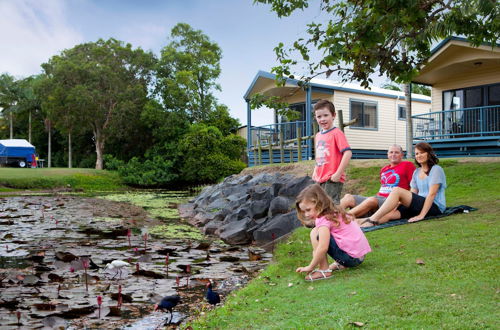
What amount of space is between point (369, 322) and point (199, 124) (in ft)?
113

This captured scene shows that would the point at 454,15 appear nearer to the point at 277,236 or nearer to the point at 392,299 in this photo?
the point at 277,236

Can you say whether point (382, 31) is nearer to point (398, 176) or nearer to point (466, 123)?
point (398, 176)

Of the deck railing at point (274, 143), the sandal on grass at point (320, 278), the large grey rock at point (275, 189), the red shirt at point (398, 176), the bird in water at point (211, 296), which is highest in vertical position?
the deck railing at point (274, 143)

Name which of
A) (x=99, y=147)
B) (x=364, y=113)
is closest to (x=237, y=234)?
(x=364, y=113)

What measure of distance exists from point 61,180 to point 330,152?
95.3 ft

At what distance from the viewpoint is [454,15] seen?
26.3ft

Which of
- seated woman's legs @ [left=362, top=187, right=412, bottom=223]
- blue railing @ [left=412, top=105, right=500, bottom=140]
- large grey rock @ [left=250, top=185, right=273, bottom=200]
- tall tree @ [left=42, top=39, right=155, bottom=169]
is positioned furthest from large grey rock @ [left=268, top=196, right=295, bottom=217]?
tall tree @ [left=42, top=39, right=155, bottom=169]

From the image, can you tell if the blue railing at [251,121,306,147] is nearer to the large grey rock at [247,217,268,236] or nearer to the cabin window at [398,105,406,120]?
the cabin window at [398,105,406,120]

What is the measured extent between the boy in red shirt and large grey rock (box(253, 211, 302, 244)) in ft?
9.78

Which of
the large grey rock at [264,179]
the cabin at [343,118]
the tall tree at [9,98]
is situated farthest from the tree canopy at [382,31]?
the tall tree at [9,98]

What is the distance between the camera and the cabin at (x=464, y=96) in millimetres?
17625

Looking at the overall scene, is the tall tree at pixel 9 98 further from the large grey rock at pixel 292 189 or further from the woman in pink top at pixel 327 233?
the woman in pink top at pixel 327 233

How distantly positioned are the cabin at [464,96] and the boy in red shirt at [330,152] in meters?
12.4

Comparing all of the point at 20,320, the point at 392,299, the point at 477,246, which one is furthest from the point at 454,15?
the point at 20,320
